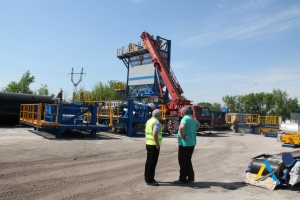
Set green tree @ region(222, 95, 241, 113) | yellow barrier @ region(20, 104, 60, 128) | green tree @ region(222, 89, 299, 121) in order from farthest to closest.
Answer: green tree @ region(222, 95, 241, 113)
green tree @ region(222, 89, 299, 121)
yellow barrier @ region(20, 104, 60, 128)

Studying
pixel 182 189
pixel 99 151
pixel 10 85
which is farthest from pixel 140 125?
pixel 10 85

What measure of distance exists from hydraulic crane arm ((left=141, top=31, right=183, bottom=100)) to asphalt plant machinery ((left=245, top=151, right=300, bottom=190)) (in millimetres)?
14750

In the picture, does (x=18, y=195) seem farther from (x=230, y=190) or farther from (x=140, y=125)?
(x=140, y=125)

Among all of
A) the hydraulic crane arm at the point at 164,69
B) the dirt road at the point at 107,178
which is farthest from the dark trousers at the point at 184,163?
the hydraulic crane arm at the point at 164,69

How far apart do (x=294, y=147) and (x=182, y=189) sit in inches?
429

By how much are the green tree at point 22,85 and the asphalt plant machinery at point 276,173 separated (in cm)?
5134

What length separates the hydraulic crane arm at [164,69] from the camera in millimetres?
21000

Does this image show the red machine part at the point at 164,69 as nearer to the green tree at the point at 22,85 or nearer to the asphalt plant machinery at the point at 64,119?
the asphalt plant machinery at the point at 64,119

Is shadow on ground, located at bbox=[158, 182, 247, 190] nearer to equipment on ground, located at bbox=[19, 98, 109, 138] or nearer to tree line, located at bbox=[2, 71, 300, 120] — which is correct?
equipment on ground, located at bbox=[19, 98, 109, 138]

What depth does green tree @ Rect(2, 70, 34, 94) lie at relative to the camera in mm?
50969

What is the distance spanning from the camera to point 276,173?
225 inches

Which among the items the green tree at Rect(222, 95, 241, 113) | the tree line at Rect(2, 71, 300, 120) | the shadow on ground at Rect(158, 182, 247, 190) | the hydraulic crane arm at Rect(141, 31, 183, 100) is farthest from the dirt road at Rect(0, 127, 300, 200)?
the green tree at Rect(222, 95, 241, 113)

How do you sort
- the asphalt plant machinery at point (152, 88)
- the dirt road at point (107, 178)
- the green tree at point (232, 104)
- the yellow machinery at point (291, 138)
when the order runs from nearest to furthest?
the dirt road at point (107, 178) < the yellow machinery at point (291, 138) < the asphalt plant machinery at point (152, 88) < the green tree at point (232, 104)

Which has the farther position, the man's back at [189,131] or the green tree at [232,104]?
the green tree at [232,104]
